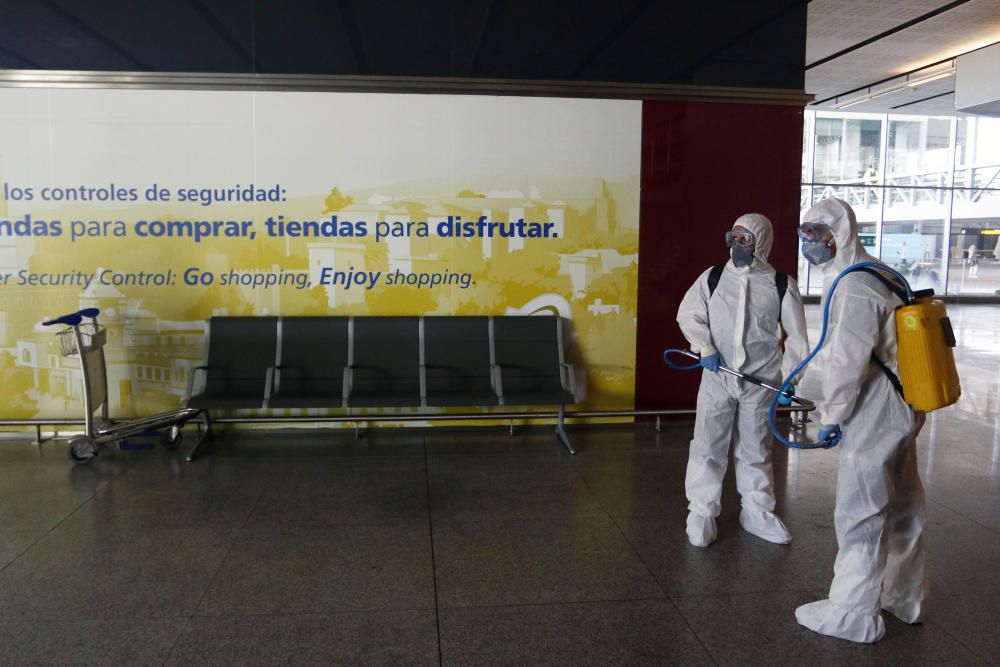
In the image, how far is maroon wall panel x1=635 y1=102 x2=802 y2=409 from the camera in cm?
594

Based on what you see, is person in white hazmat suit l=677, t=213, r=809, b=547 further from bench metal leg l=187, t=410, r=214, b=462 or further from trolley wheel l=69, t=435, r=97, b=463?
trolley wheel l=69, t=435, r=97, b=463

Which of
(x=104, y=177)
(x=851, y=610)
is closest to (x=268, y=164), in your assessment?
(x=104, y=177)

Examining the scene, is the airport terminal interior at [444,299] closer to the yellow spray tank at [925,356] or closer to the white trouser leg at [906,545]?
the white trouser leg at [906,545]

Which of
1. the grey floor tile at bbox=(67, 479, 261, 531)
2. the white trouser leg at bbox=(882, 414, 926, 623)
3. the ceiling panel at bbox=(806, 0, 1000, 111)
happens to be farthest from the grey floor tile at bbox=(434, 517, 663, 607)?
the ceiling panel at bbox=(806, 0, 1000, 111)

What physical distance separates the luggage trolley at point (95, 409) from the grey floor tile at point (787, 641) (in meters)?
3.70

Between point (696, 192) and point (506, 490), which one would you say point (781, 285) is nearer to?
point (506, 490)

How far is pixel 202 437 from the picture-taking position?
206 inches

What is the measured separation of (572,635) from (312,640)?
0.96 meters

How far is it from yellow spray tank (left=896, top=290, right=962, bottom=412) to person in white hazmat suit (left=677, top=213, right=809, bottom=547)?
103cm

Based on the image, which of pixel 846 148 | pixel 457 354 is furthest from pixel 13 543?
pixel 846 148

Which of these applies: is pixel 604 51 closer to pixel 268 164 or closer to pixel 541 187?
pixel 541 187

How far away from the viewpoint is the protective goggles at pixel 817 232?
112 inches

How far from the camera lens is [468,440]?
18.5ft

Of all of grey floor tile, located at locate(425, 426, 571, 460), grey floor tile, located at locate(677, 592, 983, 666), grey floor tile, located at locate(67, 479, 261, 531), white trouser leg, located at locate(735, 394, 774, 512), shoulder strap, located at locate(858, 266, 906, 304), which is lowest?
grey floor tile, located at locate(677, 592, 983, 666)
